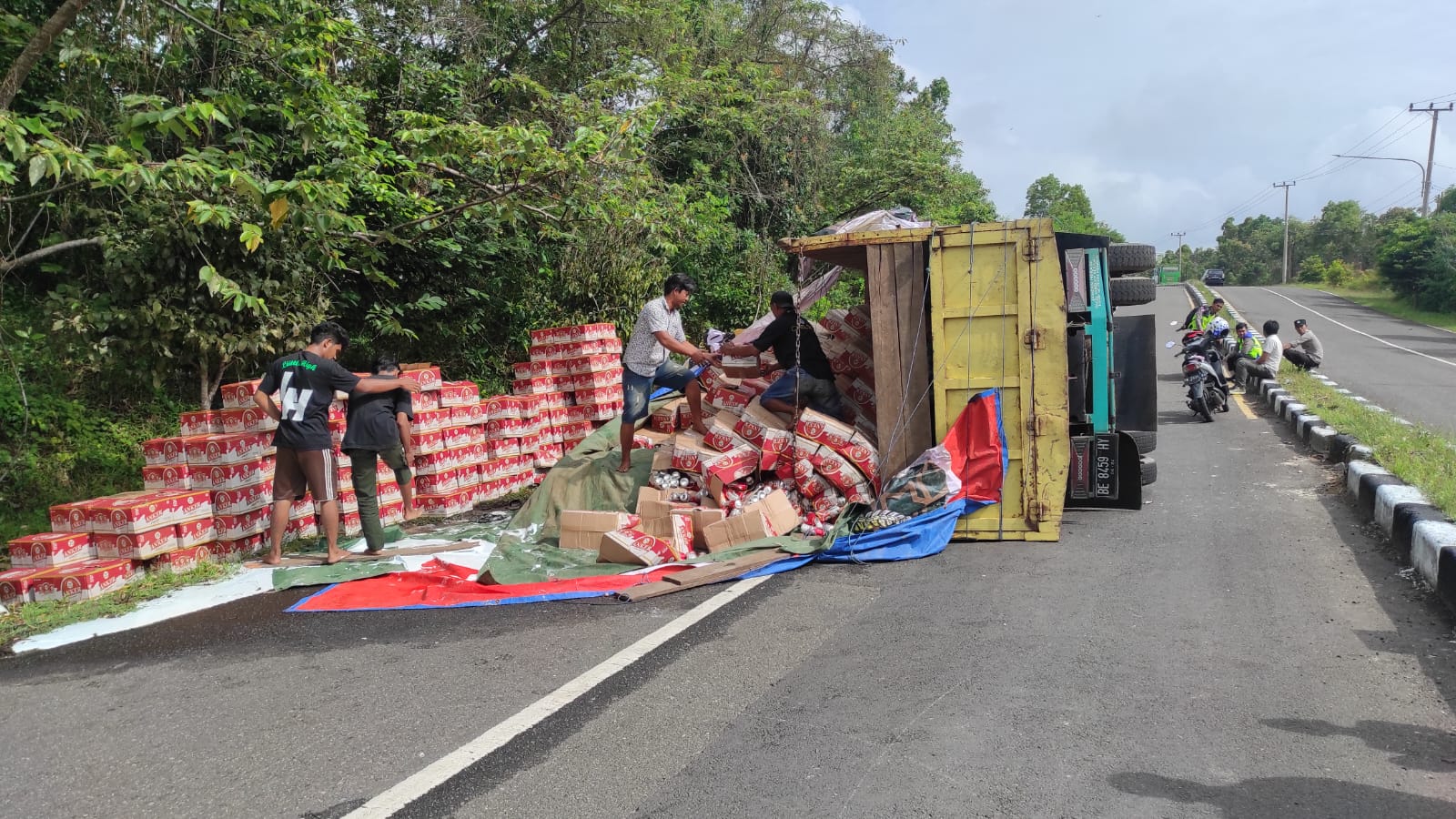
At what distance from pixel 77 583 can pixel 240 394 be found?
74.6 inches

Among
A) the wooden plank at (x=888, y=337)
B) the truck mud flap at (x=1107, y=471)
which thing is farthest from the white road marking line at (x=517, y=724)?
the truck mud flap at (x=1107, y=471)

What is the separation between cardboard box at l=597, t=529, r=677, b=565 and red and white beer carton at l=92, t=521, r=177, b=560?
3.08 meters

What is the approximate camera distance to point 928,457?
6.74 meters

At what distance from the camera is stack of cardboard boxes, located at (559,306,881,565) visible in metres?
6.59

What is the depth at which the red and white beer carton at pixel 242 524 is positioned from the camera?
691 centimetres

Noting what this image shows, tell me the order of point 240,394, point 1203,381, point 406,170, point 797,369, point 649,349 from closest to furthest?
point 240,394
point 797,369
point 649,349
point 406,170
point 1203,381

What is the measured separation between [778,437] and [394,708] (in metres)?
3.92

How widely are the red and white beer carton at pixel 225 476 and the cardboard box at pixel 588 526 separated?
8.19ft

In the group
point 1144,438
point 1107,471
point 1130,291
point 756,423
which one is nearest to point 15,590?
point 756,423

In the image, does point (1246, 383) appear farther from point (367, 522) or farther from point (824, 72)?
point (367, 522)

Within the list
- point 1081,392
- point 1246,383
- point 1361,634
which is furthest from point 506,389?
point 1246,383

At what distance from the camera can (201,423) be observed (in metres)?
7.18

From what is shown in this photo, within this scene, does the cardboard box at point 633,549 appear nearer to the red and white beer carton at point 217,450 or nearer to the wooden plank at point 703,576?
the wooden plank at point 703,576

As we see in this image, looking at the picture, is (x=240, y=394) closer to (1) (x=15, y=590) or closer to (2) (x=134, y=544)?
(2) (x=134, y=544)
